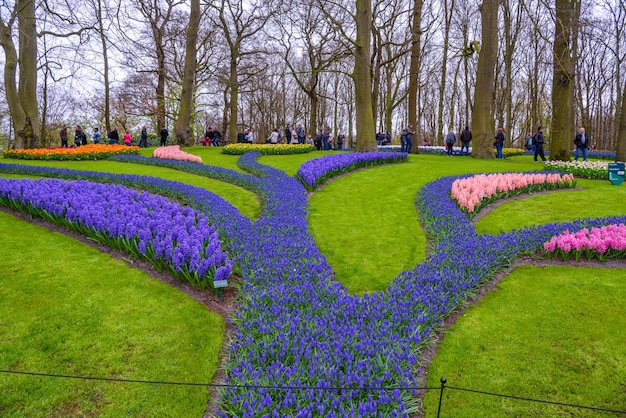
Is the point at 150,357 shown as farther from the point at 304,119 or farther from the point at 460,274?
the point at 304,119

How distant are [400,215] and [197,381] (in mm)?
6191

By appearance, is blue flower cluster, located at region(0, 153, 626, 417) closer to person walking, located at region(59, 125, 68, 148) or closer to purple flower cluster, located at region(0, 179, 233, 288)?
purple flower cluster, located at region(0, 179, 233, 288)

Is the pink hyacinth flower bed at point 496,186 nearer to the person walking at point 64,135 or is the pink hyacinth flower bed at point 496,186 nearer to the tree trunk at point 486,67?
the tree trunk at point 486,67

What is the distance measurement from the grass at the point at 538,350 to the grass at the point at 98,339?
2.16 m

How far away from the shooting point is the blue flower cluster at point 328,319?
2906 millimetres

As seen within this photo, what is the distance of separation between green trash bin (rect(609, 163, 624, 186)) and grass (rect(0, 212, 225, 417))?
40.1 ft

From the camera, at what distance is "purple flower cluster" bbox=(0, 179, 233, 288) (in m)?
5.12

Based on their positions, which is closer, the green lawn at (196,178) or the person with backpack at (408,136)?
the green lawn at (196,178)

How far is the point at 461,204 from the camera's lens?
870 centimetres

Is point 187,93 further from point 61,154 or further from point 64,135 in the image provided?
point 64,135

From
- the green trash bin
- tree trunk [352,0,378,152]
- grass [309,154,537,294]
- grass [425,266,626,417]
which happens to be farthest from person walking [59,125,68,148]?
the green trash bin

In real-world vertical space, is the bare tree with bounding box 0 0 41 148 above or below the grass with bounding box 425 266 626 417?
above

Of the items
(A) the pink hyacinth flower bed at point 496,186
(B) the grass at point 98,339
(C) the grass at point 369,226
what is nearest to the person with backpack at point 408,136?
(C) the grass at point 369,226

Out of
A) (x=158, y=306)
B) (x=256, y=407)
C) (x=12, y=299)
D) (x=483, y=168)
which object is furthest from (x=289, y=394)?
(x=483, y=168)
